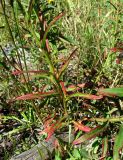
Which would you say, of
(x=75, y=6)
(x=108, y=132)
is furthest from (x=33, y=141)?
(x=75, y=6)

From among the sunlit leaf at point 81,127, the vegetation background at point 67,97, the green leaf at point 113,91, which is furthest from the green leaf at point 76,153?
the green leaf at point 113,91

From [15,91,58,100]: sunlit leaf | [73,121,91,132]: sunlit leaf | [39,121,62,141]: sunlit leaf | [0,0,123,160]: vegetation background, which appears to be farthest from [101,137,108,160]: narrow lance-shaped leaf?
[15,91,58,100]: sunlit leaf

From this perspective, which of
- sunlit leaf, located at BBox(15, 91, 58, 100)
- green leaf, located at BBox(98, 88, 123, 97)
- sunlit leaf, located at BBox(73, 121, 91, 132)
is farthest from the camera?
sunlit leaf, located at BBox(73, 121, 91, 132)

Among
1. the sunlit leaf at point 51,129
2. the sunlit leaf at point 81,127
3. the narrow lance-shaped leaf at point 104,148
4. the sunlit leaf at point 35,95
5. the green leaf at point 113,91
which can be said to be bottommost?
the narrow lance-shaped leaf at point 104,148

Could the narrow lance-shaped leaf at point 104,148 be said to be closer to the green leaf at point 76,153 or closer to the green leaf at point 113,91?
the green leaf at point 76,153

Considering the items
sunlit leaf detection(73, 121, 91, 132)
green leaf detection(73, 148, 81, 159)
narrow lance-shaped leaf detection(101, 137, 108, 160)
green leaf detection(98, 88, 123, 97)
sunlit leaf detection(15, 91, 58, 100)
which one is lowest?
green leaf detection(73, 148, 81, 159)

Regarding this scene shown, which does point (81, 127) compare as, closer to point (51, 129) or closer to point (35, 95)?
point (51, 129)

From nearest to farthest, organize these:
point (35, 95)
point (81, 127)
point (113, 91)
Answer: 1. point (113, 91)
2. point (35, 95)
3. point (81, 127)

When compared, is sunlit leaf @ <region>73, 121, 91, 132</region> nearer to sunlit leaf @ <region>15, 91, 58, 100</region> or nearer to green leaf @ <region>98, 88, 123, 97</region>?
sunlit leaf @ <region>15, 91, 58, 100</region>

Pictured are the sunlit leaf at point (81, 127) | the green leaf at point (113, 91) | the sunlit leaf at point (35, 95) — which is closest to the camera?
the green leaf at point (113, 91)

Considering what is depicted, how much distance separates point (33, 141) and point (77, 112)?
1.30 ft

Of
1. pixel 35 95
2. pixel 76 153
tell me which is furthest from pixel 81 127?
pixel 35 95

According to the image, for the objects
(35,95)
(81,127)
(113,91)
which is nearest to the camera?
(113,91)

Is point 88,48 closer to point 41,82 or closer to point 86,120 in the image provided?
point 41,82
